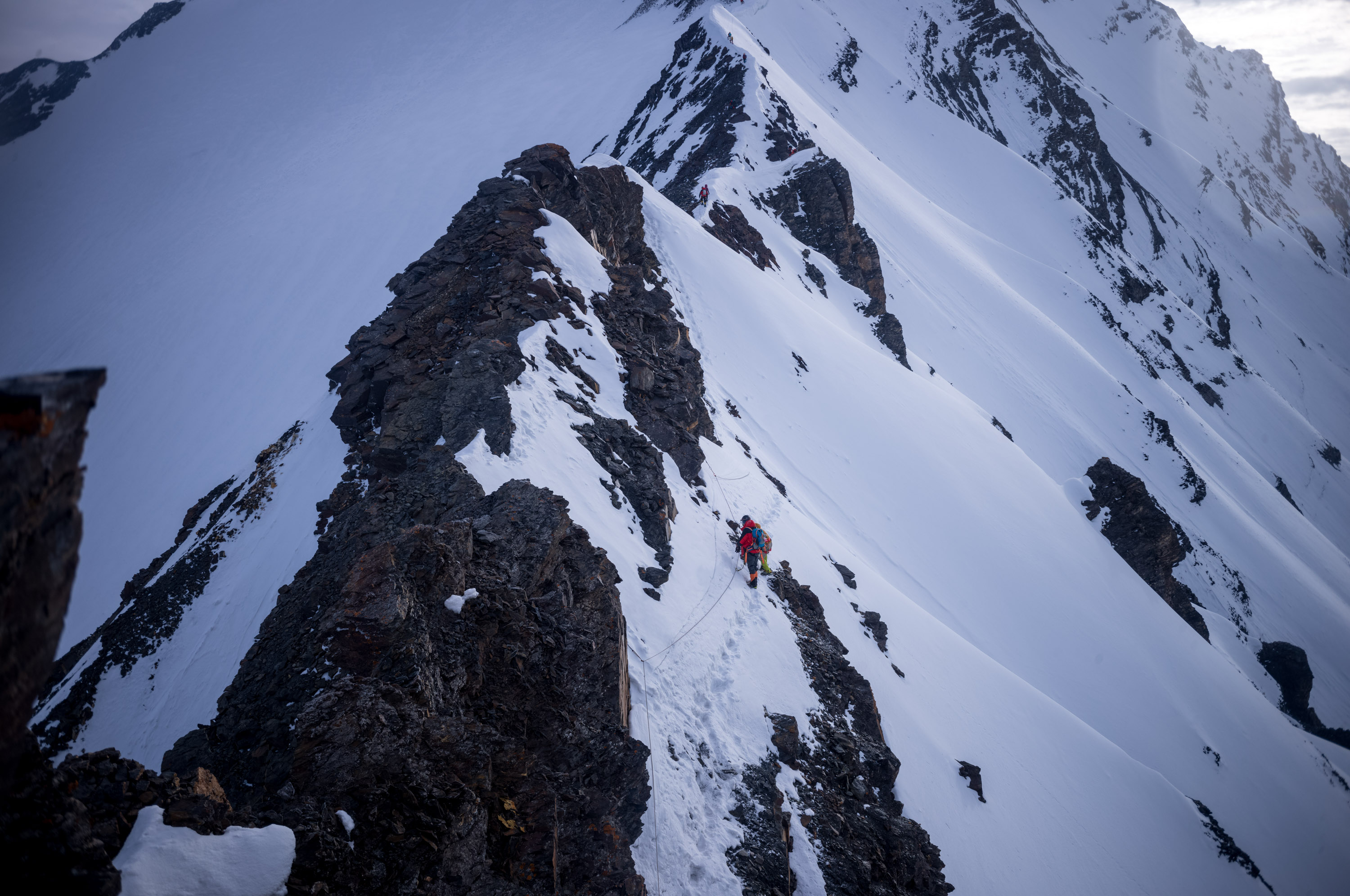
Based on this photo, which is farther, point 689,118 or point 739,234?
point 689,118

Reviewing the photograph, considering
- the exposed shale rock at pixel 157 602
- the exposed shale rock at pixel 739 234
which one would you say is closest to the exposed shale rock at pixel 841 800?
the exposed shale rock at pixel 157 602

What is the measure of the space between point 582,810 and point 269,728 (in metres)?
3.32

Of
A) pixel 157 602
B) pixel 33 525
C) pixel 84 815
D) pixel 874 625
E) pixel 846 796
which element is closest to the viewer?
pixel 33 525

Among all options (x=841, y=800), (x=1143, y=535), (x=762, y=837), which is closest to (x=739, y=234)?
(x=1143, y=535)

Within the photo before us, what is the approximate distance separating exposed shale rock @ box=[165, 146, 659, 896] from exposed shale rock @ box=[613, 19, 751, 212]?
26.9 meters

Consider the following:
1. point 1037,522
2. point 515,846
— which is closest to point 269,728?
point 515,846

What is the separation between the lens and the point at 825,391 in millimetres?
26281

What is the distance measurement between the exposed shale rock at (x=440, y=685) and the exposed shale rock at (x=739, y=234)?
2111 cm

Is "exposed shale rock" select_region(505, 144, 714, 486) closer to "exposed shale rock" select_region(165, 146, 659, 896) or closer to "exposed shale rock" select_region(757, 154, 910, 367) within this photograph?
"exposed shale rock" select_region(165, 146, 659, 896)

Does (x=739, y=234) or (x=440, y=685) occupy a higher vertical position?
(x=739, y=234)

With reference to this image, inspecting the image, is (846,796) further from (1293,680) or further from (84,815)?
(1293,680)

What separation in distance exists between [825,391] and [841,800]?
18.8 m

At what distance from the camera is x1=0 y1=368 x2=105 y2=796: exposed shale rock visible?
241 centimetres

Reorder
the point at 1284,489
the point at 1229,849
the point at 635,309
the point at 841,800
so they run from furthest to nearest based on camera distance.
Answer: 1. the point at 1284,489
2. the point at 1229,849
3. the point at 635,309
4. the point at 841,800
